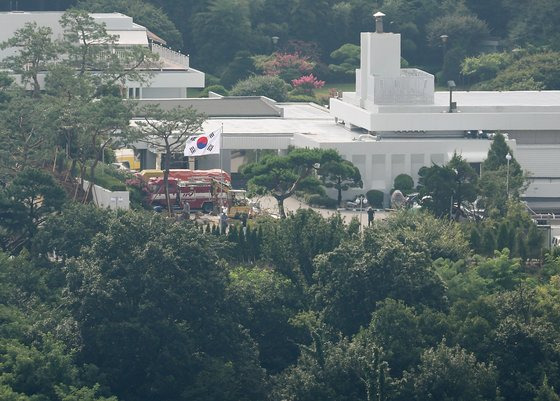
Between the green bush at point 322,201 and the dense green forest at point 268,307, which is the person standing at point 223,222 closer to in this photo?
the dense green forest at point 268,307

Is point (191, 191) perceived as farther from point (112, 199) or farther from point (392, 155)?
point (392, 155)

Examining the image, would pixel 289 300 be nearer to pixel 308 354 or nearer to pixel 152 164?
pixel 308 354

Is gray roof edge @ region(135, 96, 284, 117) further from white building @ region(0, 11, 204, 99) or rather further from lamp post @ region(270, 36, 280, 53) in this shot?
lamp post @ region(270, 36, 280, 53)

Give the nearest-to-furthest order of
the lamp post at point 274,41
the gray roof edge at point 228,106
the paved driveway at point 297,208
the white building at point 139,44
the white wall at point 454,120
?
1. the paved driveway at point 297,208
2. the white wall at point 454,120
3. the gray roof edge at point 228,106
4. the white building at point 139,44
5. the lamp post at point 274,41

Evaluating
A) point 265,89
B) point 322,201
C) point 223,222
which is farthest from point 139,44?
point 223,222

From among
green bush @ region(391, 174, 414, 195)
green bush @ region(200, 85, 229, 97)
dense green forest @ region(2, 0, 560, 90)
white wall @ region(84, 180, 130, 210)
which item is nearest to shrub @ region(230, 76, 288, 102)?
green bush @ region(200, 85, 229, 97)

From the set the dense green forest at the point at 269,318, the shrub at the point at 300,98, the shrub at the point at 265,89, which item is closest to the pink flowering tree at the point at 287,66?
the shrub at the point at 300,98
